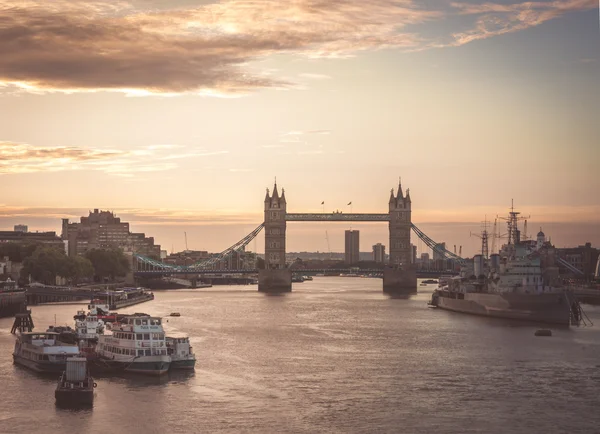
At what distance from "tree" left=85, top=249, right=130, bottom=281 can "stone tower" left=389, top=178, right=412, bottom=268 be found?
43.9 meters

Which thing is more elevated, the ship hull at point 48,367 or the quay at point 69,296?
the quay at point 69,296

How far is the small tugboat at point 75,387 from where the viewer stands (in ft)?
151

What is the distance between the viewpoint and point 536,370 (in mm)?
57656

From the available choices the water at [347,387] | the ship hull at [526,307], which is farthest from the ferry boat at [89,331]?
the ship hull at [526,307]

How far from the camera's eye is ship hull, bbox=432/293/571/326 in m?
88.0

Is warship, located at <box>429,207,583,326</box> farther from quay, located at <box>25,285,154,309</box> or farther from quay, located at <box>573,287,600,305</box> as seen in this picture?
quay, located at <box>25,285,154,309</box>

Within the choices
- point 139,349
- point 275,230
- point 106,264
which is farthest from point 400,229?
point 139,349

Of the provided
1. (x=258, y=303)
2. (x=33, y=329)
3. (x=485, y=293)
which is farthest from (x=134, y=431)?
(x=258, y=303)

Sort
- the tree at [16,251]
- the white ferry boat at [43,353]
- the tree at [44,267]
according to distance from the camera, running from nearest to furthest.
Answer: the white ferry boat at [43,353] < the tree at [44,267] < the tree at [16,251]

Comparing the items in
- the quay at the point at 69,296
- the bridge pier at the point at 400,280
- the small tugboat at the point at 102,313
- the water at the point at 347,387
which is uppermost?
the bridge pier at the point at 400,280

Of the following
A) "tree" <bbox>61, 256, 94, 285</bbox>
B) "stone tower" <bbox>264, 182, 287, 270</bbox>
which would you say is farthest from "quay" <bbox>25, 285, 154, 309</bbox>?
"stone tower" <bbox>264, 182, 287, 270</bbox>

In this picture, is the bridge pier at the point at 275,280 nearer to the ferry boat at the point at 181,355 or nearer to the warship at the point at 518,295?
the warship at the point at 518,295

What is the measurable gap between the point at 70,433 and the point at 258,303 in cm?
8317

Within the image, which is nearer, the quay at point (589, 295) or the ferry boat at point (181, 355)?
the ferry boat at point (181, 355)
